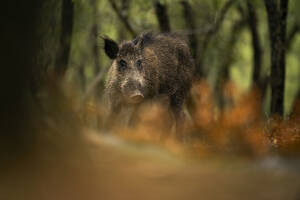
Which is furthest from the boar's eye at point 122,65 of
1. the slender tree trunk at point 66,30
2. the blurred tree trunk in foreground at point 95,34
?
the blurred tree trunk in foreground at point 95,34

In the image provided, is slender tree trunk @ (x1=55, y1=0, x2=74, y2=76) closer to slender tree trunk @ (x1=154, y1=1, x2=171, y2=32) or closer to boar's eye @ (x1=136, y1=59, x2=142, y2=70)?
boar's eye @ (x1=136, y1=59, x2=142, y2=70)

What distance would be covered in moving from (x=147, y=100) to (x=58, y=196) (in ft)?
15.5

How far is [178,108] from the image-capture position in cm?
919

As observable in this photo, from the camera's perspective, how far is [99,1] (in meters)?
15.6

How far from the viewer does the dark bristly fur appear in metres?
8.28

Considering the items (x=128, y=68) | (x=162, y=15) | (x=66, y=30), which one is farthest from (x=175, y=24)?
(x=128, y=68)

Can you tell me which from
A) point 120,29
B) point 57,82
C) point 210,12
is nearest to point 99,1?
point 120,29

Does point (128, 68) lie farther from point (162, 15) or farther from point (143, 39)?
point (162, 15)

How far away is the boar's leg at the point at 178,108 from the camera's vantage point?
9.15 metres

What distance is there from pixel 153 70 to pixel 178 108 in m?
0.95

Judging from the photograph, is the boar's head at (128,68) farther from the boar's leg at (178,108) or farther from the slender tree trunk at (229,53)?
the slender tree trunk at (229,53)

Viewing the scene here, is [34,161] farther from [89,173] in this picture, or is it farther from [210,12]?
[210,12]

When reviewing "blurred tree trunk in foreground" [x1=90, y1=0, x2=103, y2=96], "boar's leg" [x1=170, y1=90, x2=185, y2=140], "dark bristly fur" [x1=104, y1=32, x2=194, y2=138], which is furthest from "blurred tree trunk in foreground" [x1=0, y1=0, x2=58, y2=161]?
"blurred tree trunk in foreground" [x1=90, y1=0, x2=103, y2=96]

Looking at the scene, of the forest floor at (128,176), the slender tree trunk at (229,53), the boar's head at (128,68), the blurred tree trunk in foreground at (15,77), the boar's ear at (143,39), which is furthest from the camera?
the slender tree trunk at (229,53)
